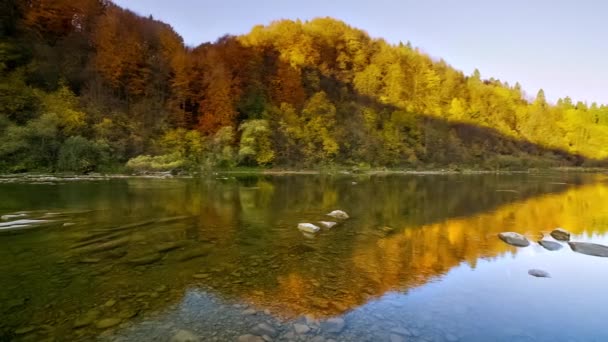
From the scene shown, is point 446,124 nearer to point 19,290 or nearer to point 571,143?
point 571,143

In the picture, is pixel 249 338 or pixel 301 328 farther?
pixel 301 328

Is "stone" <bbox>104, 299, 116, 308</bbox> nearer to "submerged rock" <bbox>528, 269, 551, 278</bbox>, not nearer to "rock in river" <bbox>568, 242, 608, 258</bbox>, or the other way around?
"submerged rock" <bbox>528, 269, 551, 278</bbox>

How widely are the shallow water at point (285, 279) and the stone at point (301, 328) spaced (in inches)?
0.7

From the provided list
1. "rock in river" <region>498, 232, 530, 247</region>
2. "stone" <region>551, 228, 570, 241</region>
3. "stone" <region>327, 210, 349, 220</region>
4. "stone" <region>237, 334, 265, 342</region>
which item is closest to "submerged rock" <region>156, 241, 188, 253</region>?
"stone" <region>237, 334, 265, 342</region>

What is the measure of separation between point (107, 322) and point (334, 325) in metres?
3.07

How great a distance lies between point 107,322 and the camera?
15.4 ft

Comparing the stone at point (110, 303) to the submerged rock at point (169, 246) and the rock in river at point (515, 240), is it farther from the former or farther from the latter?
the rock in river at point (515, 240)

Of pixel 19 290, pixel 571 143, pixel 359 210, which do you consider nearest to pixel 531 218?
pixel 359 210

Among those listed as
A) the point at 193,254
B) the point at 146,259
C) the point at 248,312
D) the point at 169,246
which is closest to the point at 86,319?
the point at 248,312

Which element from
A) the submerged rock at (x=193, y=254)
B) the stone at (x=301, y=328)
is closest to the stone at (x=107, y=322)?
the stone at (x=301, y=328)

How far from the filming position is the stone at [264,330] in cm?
448

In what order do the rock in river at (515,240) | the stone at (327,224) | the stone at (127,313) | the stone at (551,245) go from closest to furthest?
the stone at (127,313)
the stone at (551,245)
the rock in river at (515,240)
the stone at (327,224)

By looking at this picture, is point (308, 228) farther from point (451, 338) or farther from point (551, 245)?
point (551, 245)

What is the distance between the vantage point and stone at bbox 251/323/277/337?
177 inches
